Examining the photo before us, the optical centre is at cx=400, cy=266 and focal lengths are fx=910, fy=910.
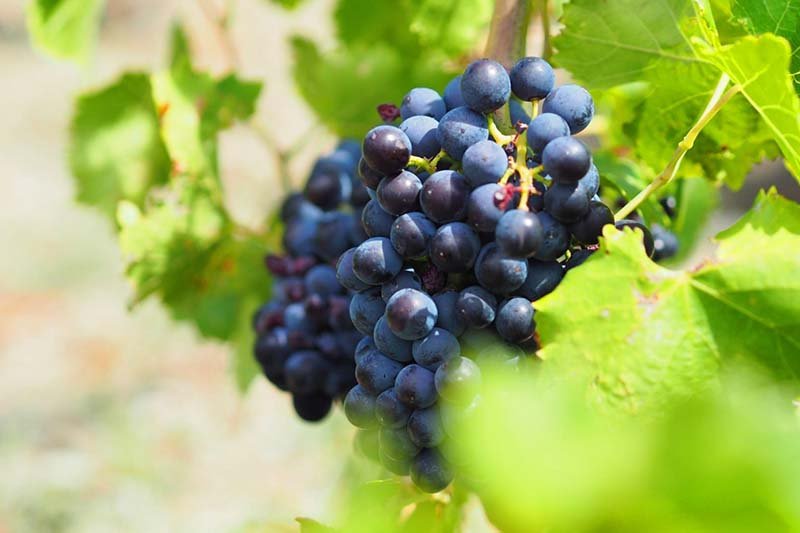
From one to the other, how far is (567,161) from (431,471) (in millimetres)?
267

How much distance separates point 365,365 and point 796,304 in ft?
1.05

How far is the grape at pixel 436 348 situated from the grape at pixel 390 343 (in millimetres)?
18

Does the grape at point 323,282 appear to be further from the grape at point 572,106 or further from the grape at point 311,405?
the grape at point 572,106

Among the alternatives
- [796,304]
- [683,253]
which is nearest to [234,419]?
[683,253]

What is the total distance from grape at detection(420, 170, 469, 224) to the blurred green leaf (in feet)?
1.13

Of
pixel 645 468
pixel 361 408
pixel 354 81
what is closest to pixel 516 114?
pixel 361 408

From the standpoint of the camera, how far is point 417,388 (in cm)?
68

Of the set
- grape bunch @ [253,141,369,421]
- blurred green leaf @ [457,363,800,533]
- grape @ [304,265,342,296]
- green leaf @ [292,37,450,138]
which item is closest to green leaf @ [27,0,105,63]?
green leaf @ [292,37,450,138]

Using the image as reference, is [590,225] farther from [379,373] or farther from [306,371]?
[306,371]

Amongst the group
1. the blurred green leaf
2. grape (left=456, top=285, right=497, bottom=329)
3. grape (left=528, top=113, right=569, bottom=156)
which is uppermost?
the blurred green leaf

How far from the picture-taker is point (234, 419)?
3412mm

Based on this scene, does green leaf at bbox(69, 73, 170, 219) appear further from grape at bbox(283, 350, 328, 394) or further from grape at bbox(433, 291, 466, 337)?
grape at bbox(433, 291, 466, 337)

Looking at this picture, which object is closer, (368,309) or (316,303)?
(368,309)

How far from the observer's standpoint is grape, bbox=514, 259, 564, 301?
2.21 ft
